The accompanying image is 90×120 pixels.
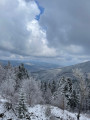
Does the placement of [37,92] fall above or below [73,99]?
above

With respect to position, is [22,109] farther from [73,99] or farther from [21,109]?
[73,99]

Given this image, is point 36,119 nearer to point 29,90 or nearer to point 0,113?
point 0,113

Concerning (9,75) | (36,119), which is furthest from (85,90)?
(9,75)

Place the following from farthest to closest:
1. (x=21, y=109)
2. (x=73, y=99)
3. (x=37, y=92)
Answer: (x=73, y=99)
(x=37, y=92)
(x=21, y=109)


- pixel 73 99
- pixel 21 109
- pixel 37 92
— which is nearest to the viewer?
pixel 21 109

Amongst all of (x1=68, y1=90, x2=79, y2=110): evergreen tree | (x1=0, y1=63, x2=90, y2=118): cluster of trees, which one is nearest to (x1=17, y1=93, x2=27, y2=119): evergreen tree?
(x1=0, y1=63, x2=90, y2=118): cluster of trees

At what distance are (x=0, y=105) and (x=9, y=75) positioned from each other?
36.9 meters

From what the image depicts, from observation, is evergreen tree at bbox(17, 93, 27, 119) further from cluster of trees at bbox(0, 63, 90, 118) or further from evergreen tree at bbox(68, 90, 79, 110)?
evergreen tree at bbox(68, 90, 79, 110)

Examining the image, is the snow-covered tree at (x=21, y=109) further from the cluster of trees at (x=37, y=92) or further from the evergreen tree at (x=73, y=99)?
the evergreen tree at (x=73, y=99)

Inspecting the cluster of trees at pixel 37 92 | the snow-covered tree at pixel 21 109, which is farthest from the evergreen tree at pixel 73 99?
the snow-covered tree at pixel 21 109

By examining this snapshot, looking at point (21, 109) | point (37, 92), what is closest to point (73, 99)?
point (37, 92)

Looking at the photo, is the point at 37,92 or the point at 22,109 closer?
the point at 22,109

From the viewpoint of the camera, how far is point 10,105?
21984 millimetres

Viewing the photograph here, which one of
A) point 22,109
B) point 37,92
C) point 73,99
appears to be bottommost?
point 73,99
